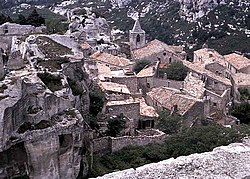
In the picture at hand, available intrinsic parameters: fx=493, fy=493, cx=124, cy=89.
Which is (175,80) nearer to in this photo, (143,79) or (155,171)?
(143,79)

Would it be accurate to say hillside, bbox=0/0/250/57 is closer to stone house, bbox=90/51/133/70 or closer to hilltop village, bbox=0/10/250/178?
hilltop village, bbox=0/10/250/178

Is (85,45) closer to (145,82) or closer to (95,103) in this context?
(145,82)

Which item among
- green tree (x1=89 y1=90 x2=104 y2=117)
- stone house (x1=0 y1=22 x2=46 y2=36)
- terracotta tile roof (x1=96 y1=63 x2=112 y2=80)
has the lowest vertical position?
terracotta tile roof (x1=96 y1=63 x2=112 y2=80)

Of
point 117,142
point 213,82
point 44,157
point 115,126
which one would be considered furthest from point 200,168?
point 213,82

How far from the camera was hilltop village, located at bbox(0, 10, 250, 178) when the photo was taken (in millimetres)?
17328

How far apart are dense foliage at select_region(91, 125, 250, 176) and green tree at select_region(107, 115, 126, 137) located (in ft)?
5.80

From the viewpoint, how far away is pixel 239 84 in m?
38.5

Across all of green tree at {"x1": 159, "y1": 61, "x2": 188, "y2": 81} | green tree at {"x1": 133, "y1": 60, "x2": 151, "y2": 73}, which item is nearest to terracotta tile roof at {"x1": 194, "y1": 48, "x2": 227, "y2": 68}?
green tree at {"x1": 159, "y1": 61, "x2": 188, "y2": 81}

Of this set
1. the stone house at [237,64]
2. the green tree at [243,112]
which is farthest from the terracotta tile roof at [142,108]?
the stone house at [237,64]

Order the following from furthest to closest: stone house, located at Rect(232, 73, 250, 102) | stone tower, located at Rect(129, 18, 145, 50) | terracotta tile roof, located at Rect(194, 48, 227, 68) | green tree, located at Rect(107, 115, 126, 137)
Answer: stone tower, located at Rect(129, 18, 145, 50), terracotta tile roof, located at Rect(194, 48, 227, 68), stone house, located at Rect(232, 73, 250, 102), green tree, located at Rect(107, 115, 126, 137)

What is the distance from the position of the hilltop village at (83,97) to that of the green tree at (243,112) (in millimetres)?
727

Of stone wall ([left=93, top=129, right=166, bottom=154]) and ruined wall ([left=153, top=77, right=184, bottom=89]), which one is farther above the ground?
stone wall ([left=93, top=129, right=166, bottom=154])

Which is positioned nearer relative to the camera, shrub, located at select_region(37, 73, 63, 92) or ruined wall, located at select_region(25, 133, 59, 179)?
ruined wall, located at select_region(25, 133, 59, 179)

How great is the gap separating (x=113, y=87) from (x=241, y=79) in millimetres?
14242
